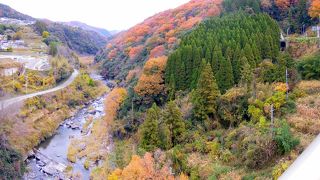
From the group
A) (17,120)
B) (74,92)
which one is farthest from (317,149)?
(74,92)

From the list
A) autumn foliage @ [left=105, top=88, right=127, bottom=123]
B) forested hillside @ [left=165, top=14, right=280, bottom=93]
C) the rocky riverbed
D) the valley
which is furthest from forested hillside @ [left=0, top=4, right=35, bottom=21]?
forested hillside @ [left=165, top=14, right=280, bottom=93]

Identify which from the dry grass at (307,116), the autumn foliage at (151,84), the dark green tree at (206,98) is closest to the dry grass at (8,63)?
the autumn foliage at (151,84)

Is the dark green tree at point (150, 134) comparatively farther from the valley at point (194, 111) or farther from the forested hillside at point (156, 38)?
the forested hillside at point (156, 38)

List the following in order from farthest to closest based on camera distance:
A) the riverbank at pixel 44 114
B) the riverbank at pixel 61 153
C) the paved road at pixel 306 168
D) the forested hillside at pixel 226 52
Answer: the riverbank at pixel 44 114
the forested hillside at pixel 226 52
the riverbank at pixel 61 153
the paved road at pixel 306 168

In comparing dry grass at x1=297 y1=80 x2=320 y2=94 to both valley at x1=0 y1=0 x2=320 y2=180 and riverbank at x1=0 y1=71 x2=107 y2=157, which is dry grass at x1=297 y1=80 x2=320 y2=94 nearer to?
valley at x1=0 y1=0 x2=320 y2=180

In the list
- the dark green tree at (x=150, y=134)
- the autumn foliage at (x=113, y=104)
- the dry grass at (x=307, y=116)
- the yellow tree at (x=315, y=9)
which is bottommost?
the autumn foliage at (x=113, y=104)

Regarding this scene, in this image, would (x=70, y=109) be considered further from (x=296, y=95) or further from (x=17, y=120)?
(x=296, y=95)

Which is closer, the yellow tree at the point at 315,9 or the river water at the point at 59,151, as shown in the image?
the river water at the point at 59,151

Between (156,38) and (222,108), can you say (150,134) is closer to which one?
(222,108)
